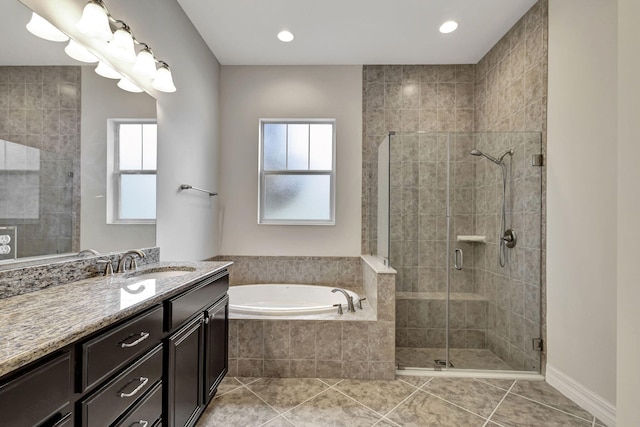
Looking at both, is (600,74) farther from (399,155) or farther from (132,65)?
(132,65)

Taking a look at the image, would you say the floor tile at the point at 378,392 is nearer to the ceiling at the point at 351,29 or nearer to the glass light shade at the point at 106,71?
the glass light shade at the point at 106,71

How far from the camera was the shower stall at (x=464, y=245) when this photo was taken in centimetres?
238

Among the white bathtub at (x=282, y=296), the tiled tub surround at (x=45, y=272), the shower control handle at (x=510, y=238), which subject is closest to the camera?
the tiled tub surround at (x=45, y=272)

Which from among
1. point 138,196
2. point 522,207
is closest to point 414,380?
point 522,207

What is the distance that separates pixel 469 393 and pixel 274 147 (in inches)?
113

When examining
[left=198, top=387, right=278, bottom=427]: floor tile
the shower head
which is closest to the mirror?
[left=198, top=387, right=278, bottom=427]: floor tile

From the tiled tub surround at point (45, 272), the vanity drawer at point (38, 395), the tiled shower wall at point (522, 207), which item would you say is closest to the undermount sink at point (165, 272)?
the tiled tub surround at point (45, 272)

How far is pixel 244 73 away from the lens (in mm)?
3293

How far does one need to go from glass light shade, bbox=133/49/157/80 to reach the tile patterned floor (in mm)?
2154

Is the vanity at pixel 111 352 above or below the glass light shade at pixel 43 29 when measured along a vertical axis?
below

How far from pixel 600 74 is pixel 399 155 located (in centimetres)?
138

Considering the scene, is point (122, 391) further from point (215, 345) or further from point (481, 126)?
point (481, 126)

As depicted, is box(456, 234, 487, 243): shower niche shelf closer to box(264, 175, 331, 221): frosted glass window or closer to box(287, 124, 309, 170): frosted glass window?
box(264, 175, 331, 221): frosted glass window

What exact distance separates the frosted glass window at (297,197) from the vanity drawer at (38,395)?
2.63 metres
